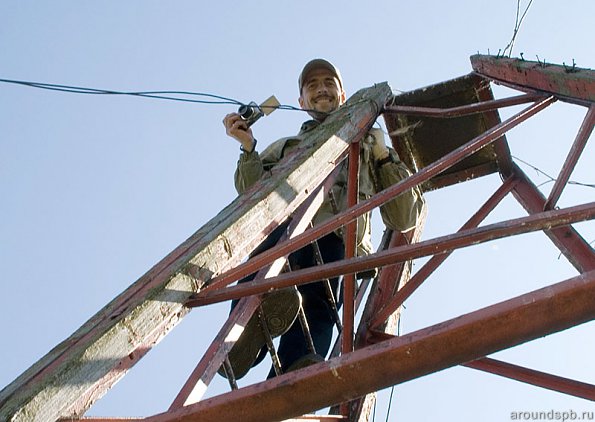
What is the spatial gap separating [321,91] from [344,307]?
209 cm

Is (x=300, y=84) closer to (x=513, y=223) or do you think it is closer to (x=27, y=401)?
(x=513, y=223)

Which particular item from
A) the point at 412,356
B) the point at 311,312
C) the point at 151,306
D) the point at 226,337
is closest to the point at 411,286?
the point at 311,312

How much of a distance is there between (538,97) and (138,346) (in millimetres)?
3466

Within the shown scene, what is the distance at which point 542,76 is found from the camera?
17.2 ft

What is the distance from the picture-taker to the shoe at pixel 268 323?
14.2 ft

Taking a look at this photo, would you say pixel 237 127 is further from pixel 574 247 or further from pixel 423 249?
pixel 574 247

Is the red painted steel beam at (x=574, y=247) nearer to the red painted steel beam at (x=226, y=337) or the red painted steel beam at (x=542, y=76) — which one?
the red painted steel beam at (x=542, y=76)

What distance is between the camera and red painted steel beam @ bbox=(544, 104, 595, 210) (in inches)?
185

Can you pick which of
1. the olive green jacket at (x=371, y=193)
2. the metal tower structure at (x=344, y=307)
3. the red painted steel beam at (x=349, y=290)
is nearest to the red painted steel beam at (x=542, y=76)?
the metal tower structure at (x=344, y=307)

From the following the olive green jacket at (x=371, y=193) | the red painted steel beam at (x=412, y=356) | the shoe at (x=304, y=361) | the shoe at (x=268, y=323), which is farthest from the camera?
the olive green jacket at (x=371, y=193)

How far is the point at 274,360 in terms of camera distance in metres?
4.39

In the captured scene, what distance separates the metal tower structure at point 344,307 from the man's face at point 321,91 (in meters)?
0.49

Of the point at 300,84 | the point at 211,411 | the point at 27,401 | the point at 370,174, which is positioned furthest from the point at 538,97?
the point at 27,401

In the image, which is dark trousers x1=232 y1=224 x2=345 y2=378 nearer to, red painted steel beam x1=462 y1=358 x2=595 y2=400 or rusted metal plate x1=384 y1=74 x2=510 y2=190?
red painted steel beam x1=462 y1=358 x2=595 y2=400
